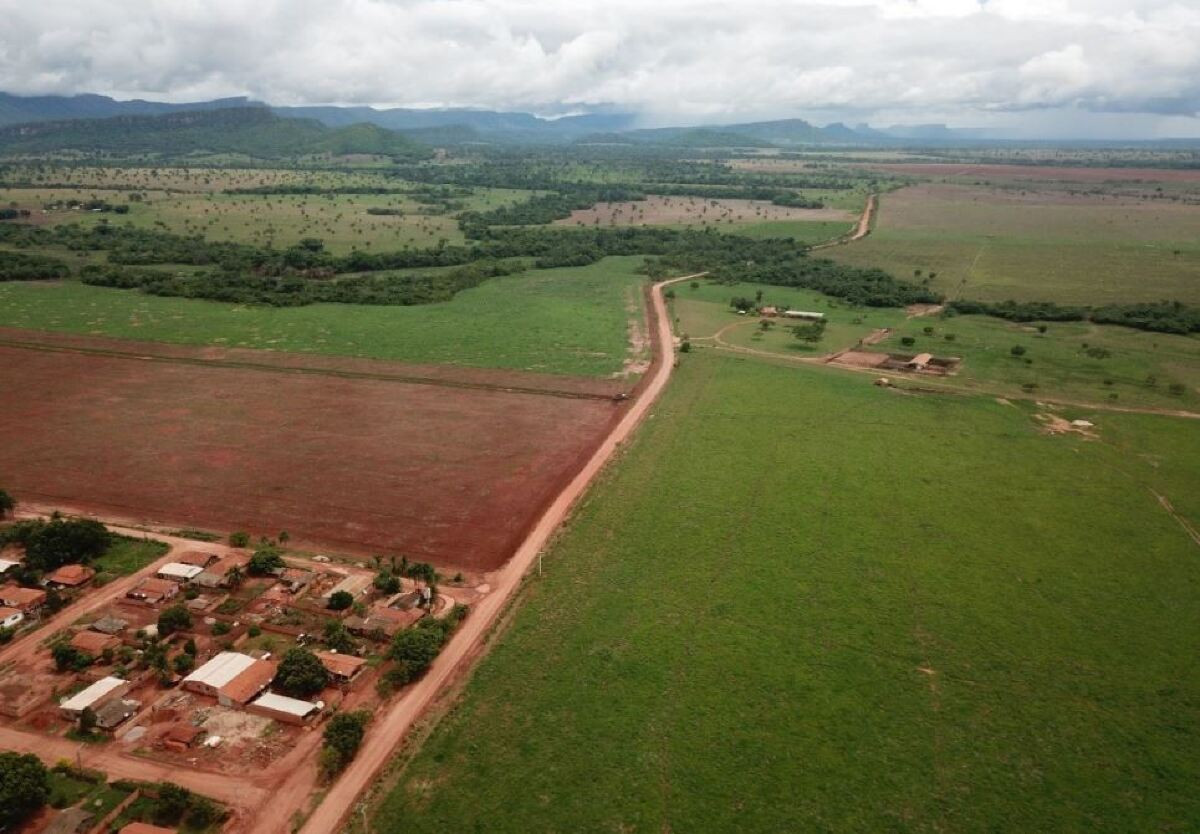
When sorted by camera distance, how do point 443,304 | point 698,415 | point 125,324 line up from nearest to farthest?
point 698,415, point 125,324, point 443,304

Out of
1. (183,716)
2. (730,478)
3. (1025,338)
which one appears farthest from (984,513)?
(1025,338)

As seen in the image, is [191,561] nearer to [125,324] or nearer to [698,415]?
[698,415]

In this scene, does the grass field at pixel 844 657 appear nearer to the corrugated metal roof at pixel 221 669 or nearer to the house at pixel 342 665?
the house at pixel 342 665

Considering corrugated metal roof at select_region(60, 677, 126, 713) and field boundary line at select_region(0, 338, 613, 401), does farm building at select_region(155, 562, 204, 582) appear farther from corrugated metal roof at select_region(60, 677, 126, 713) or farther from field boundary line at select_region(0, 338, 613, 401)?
field boundary line at select_region(0, 338, 613, 401)

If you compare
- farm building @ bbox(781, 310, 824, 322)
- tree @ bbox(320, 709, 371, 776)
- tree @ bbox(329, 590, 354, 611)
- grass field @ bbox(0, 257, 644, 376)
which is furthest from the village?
farm building @ bbox(781, 310, 824, 322)

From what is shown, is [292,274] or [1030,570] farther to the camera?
[292,274]

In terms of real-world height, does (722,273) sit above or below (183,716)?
above

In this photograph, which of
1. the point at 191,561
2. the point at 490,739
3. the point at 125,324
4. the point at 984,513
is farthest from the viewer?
the point at 125,324

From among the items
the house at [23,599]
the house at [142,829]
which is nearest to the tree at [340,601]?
the house at [142,829]
